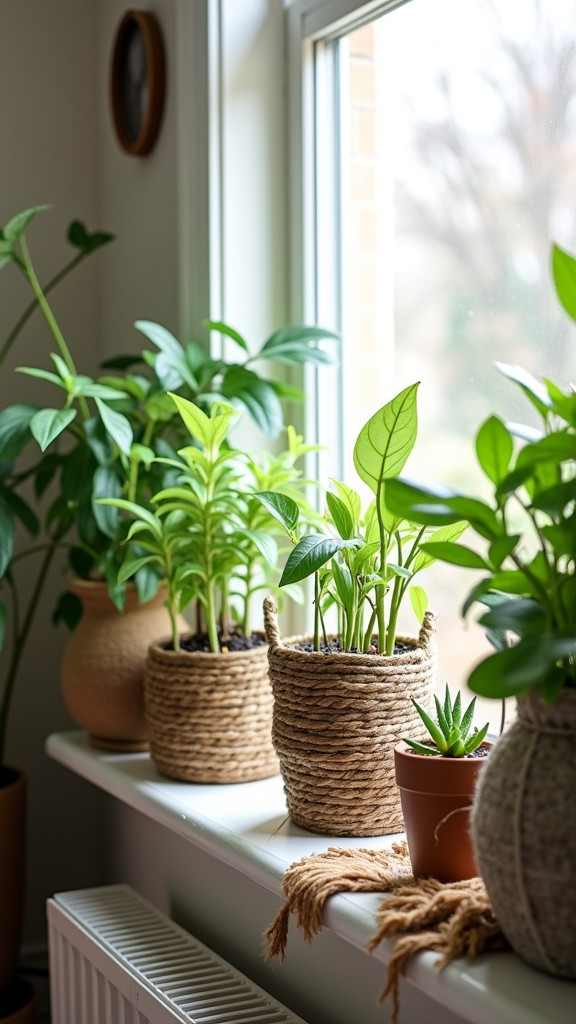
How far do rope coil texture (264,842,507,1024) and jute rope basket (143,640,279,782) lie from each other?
0.33 meters

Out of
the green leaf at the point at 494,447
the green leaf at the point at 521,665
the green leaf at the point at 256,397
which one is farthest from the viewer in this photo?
the green leaf at the point at 256,397

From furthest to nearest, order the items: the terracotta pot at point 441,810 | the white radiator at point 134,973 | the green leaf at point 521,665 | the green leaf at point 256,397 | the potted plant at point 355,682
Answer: the green leaf at point 256,397 → the white radiator at point 134,973 → the potted plant at point 355,682 → the terracotta pot at point 441,810 → the green leaf at point 521,665

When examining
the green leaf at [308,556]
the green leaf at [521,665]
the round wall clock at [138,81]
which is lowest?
the green leaf at [521,665]

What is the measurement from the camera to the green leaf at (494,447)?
84 centimetres

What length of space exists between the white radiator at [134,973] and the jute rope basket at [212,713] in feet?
0.71

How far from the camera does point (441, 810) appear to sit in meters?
0.97

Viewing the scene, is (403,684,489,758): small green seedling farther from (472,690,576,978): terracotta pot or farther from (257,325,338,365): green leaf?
(257,325,338,365): green leaf

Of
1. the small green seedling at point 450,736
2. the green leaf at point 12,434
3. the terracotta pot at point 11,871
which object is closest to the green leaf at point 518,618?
the small green seedling at point 450,736

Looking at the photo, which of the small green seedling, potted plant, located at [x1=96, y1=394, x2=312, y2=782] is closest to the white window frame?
potted plant, located at [x1=96, y1=394, x2=312, y2=782]

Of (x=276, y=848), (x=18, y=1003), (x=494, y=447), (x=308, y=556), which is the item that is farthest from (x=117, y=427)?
(x=18, y=1003)

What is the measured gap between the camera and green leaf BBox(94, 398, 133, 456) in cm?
136

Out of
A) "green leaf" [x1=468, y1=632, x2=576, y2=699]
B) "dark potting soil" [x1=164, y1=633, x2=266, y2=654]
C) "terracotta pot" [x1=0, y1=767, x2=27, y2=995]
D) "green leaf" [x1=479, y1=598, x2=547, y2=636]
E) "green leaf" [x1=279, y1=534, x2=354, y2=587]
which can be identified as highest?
"green leaf" [x1=279, y1=534, x2=354, y2=587]

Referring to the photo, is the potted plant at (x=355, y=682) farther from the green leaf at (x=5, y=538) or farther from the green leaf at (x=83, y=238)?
the green leaf at (x=83, y=238)

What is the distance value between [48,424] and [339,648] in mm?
467
